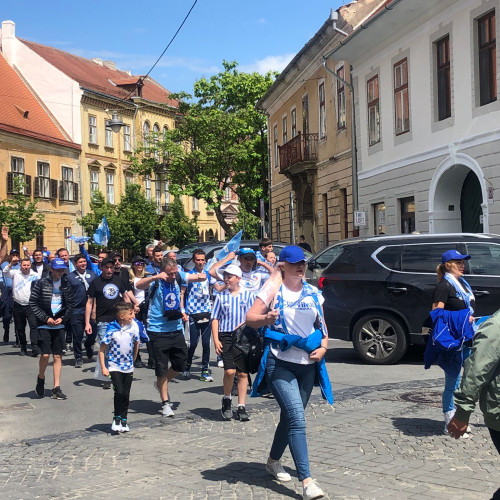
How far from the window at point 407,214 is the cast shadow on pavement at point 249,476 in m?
16.2

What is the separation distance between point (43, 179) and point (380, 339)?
126ft

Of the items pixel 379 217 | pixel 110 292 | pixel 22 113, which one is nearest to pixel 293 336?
pixel 110 292

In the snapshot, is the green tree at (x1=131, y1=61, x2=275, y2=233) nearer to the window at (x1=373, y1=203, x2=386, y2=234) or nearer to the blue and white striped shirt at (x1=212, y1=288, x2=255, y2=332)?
the window at (x1=373, y1=203, x2=386, y2=234)

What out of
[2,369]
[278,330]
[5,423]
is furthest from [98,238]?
[278,330]

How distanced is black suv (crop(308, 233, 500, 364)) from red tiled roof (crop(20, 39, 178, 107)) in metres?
42.4

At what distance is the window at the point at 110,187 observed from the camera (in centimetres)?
5519

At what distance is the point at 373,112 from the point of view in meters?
24.4

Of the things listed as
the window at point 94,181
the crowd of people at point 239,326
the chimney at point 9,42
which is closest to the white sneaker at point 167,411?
the crowd of people at point 239,326

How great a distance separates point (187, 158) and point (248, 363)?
129 feet

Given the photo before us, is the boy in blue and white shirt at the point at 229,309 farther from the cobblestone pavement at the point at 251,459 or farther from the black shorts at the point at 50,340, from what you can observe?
the black shorts at the point at 50,340

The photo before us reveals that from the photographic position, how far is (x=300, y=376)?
229 inches

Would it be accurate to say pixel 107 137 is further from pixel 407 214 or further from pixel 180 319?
pixel 180 319

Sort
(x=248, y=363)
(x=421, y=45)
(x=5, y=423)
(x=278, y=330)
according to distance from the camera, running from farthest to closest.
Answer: (x=421, y=45), (x=5, y=423), (x=248, y=363), (x=278, y=330)

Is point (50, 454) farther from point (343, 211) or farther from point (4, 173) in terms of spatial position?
point (4, 173)
